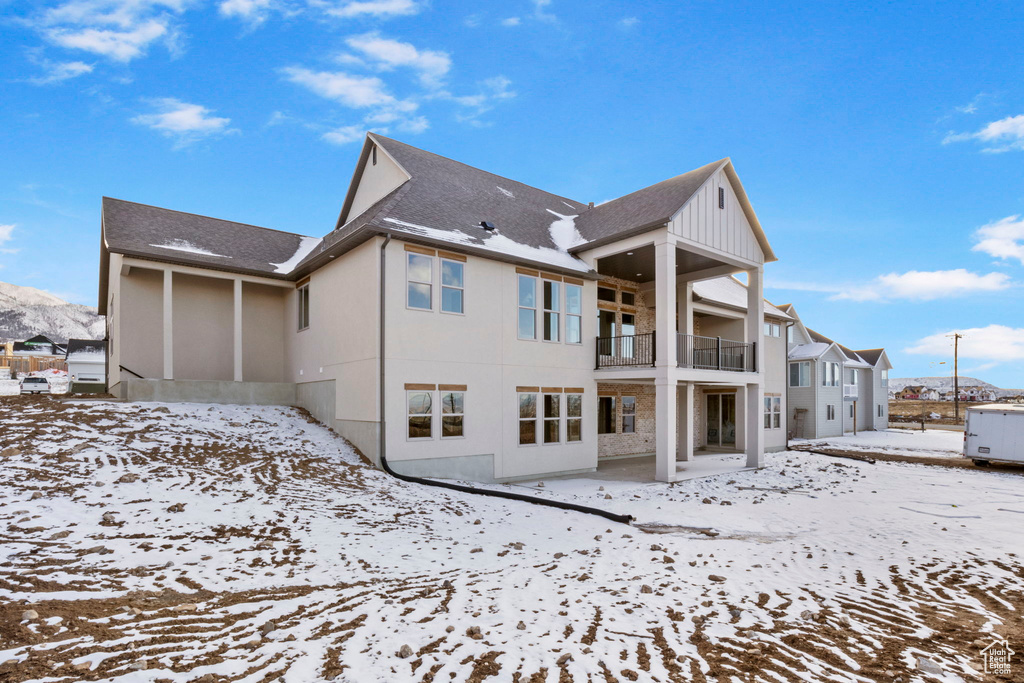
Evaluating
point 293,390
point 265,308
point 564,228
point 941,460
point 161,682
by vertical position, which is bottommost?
point 941,460

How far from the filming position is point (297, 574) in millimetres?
6852

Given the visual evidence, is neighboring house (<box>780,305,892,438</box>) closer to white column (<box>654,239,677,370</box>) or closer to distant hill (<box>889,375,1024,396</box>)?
white column (<box>654,239,677,370</box>)

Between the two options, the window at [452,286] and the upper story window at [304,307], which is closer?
the window at [452,286]

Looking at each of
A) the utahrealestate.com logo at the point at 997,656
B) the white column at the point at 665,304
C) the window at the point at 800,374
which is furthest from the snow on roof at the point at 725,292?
the utahrealestate.com logo at the point at 997,656

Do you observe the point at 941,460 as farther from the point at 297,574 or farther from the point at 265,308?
the point at 265,308

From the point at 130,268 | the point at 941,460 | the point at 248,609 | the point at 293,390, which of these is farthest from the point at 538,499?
the point at 941,460

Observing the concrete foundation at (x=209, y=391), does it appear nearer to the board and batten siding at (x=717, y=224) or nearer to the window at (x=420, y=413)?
the window at (x=420, y=413)

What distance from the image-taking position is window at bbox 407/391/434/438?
43.5 feet

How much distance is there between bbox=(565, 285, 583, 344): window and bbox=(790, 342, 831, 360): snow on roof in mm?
20104

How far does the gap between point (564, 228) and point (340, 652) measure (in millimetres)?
16046

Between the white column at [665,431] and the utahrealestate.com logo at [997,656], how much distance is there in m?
9.55

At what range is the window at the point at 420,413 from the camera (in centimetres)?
1327

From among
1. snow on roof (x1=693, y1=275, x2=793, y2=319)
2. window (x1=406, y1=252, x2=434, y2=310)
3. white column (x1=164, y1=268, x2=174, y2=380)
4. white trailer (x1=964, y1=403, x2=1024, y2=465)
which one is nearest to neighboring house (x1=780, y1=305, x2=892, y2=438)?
snow on roof (x1=693, y1=275, x2=793, y2=319)

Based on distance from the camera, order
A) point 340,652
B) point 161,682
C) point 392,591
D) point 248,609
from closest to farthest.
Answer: point 161,682 → point 340,652 → point 248,609 → point 392,591
